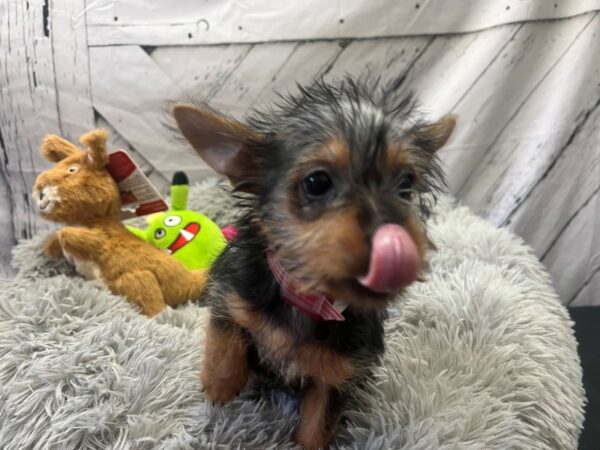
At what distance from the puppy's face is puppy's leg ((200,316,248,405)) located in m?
0.27

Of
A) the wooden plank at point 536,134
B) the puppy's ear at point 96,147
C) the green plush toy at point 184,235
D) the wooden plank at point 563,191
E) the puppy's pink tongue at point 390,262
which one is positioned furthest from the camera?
the wooden plank at point 563,191

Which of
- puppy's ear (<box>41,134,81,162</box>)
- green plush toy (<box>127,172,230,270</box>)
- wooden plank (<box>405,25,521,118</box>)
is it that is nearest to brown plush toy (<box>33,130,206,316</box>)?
puppy's ear (<box>41,134,81,162</box>)

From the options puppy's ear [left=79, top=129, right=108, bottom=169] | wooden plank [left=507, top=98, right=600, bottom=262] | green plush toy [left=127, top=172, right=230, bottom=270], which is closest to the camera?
puppy's ear [left=79, top=129, right=108, bottom=169]

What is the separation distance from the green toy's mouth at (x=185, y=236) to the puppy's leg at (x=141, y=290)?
28 cm

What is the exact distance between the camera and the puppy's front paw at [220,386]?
1.28 m

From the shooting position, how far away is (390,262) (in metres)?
0.83

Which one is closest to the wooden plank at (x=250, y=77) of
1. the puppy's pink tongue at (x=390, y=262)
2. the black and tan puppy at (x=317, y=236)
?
the black and tan puppy at (x=317, y=236)

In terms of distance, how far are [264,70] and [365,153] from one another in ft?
4.53

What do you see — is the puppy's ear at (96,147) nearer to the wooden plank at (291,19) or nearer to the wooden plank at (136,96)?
the wooden plank at (136,96)

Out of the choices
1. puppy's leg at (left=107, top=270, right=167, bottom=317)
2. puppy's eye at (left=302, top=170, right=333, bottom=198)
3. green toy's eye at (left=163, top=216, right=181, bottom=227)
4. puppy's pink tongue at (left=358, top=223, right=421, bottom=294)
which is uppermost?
puppy's eye at (left=302, top=170, right=333, bottom=198)

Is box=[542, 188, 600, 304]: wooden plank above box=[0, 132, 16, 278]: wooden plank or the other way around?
above

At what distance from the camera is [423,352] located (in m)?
1.55

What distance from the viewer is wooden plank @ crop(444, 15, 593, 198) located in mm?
2166

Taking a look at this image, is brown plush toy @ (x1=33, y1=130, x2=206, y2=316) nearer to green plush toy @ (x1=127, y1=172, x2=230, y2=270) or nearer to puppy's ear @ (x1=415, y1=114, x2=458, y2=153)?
green plush toy @ (x1=127, y1=172, x2=230, y2=270)
